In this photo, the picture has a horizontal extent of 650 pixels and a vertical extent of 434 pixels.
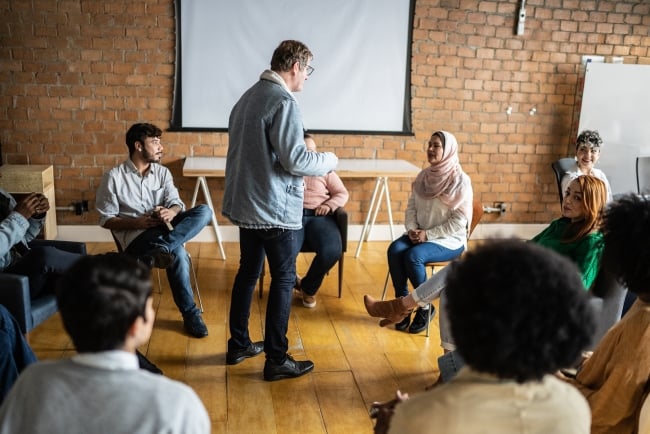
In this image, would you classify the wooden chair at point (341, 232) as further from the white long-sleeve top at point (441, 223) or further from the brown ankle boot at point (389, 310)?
the brown ankle boot at point (389, 310)

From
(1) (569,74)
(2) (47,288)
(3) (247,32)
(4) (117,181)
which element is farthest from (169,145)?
(1) (569,74)

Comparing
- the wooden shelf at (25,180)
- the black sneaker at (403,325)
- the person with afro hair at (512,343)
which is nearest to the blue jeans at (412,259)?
the black sneaker at (403,325)

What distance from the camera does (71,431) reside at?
1.00 m

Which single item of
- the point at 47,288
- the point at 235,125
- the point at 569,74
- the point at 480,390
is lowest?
the point at 47,288

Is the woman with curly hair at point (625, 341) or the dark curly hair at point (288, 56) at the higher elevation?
the dark curly hair at point (288, 56)

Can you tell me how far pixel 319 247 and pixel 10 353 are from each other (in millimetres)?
1893

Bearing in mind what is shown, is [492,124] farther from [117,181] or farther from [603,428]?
[603,428]

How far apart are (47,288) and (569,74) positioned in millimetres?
4380

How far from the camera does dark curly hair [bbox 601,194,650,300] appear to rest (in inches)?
57.7

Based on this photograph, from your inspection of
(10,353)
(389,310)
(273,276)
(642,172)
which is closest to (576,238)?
(389,310)

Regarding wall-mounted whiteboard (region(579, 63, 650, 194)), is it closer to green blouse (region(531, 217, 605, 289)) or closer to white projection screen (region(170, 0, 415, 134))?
white projection screen (region(170, 0, 415, 134))

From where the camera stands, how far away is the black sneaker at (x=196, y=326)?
120 inches

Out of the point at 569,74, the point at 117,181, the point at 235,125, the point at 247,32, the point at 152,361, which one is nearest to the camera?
the point at 235,125

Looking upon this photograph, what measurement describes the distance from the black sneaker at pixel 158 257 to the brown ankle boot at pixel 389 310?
3.53 feet
